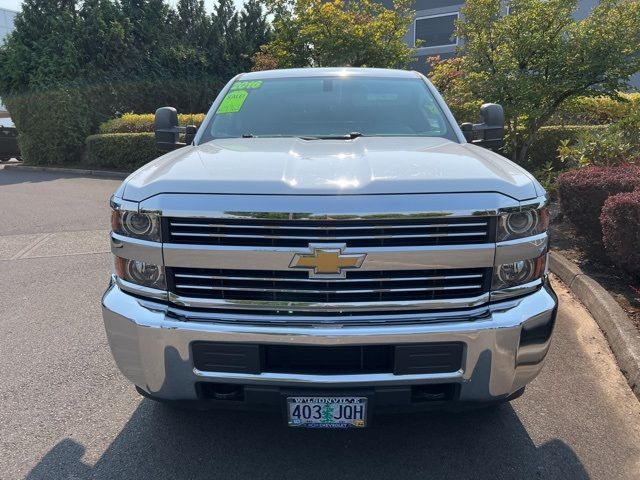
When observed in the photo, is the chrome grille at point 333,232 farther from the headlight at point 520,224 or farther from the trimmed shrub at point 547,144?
the trimmed shrub at point 547,144

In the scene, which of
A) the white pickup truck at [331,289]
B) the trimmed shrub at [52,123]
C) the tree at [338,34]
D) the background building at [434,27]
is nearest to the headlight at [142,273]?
the white pickup truck at [331,289]

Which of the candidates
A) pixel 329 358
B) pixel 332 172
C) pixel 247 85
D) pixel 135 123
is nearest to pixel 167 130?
pixel 247 85

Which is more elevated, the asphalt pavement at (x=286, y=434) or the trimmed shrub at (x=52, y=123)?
the trimmed shrub at (x=52, y=123)

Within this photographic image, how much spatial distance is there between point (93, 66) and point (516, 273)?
18.7 metres

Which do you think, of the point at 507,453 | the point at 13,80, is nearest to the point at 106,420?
the point at 507,453

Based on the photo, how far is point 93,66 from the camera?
1808 centimetres

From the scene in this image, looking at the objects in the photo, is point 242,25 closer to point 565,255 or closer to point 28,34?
point 28,34

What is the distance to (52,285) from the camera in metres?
5.54

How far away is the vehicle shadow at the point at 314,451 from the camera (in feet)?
8.66

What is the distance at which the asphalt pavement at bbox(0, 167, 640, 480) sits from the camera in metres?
2.66

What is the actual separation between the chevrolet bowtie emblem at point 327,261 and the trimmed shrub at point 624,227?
2.86 meters

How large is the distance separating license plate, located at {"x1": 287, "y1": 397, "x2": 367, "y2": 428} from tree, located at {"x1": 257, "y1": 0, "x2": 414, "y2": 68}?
1101cm

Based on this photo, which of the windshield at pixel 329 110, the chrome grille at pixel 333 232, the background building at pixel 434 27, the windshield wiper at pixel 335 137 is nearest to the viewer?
the chrome grille at pixel 333 232

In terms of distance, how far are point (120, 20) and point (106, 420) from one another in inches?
731
